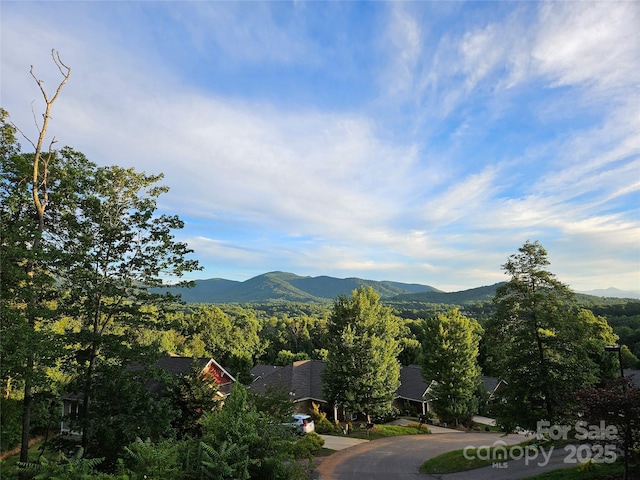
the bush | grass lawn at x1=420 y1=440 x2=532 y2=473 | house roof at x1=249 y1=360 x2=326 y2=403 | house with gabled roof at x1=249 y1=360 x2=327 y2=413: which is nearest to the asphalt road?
grass lawn at x1=420 y1=440 x2=532 y2=473

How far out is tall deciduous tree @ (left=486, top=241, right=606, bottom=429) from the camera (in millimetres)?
14625

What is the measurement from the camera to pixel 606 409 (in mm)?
9766

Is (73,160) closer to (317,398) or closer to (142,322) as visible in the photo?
(142,322)

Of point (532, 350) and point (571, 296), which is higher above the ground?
point (571, 296)

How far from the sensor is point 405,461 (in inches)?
778

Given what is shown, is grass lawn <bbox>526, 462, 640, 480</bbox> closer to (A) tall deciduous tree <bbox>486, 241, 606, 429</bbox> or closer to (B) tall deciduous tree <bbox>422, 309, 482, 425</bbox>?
(A) tall deciduous tree <bbox>486, 241, 606, 429</bbox>

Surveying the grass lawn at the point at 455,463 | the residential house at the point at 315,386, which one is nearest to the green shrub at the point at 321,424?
the residential house at the point at 315,386

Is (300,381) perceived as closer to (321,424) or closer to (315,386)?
(315,386)

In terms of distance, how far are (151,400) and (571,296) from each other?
55.4 ft

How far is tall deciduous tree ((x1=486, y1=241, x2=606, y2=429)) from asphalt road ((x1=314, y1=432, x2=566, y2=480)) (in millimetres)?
2462

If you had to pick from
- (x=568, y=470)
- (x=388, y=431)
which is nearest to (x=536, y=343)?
(x=568, y=470)

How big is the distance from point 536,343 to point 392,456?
10918mm

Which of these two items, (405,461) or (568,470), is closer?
(568,470)

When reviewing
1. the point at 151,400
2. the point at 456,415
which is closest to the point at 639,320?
the point at 456,415
